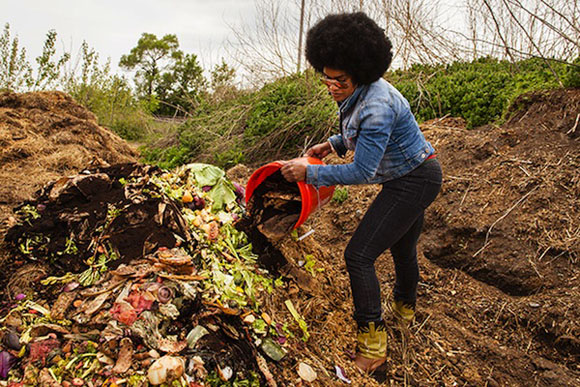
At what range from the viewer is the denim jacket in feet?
5.97

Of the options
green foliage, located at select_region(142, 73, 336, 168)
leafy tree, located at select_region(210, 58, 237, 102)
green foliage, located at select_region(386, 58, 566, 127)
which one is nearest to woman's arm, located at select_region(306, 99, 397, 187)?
green foliage, located at select_region(386, 58, 566, 127)

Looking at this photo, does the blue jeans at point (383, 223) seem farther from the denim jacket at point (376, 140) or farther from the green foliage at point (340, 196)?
the green foliage at point (340, 196)

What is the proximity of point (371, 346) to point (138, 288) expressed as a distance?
1184mm

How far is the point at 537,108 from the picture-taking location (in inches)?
161

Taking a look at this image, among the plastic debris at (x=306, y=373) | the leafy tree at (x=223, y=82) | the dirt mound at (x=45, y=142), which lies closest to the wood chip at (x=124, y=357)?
the plastic debris at (x=306, y=373)

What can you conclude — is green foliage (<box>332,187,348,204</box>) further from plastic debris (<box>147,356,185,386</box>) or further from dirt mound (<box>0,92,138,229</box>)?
plastic debris (<box>147,356,185,386</box>)

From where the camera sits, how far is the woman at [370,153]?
1828 mm

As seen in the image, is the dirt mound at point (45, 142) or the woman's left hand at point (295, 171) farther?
the dirt mound at point (45, 142)

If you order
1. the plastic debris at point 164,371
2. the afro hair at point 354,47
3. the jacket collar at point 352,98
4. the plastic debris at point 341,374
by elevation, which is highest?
the afro hair at point 354,47

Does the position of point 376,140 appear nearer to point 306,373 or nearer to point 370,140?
point 370,140

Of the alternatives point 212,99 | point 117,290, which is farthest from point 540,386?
point 212,99

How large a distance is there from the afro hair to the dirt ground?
1.18 m

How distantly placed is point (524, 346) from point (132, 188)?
251 centimetres

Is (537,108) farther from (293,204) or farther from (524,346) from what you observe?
(293,204)
